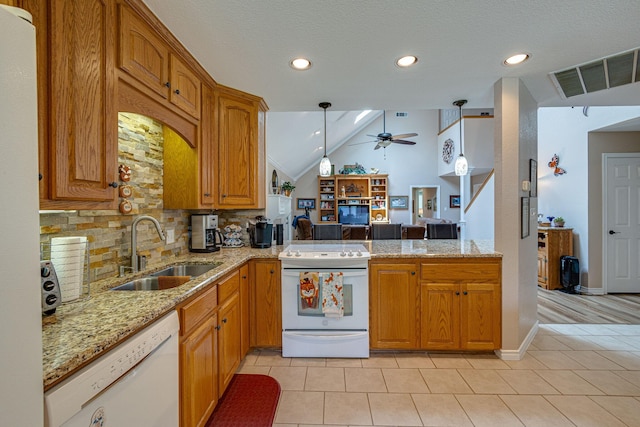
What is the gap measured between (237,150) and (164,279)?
1.23 meters

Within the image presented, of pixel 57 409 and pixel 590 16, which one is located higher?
pixel 590 16

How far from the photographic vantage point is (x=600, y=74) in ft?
7.01

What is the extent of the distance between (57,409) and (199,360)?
0.85m

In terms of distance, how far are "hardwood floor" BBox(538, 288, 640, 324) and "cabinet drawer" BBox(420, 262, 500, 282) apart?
147 centimetres

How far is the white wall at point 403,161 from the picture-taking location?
9641mm

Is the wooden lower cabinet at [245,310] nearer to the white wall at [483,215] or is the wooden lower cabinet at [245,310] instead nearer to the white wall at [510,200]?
the white wall at [510,200]

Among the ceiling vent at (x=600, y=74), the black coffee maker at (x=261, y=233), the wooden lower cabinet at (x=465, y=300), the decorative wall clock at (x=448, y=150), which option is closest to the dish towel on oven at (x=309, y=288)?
the black coffee maker at (x=261, y=233)

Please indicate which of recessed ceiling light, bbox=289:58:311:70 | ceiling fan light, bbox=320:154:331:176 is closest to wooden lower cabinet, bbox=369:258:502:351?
ceiling fan light, bbox=320:154:331:176

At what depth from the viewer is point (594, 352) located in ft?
8.00

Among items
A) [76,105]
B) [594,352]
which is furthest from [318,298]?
[594,352]

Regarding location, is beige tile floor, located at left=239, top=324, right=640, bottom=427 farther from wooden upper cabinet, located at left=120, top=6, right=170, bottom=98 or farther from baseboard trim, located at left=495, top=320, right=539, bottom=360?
wooden upper cabinet, located at left=120, top=6, right=170, bottom=98

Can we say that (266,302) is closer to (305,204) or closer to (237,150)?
(237,150)

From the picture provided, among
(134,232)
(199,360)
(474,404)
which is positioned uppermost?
(134,232)

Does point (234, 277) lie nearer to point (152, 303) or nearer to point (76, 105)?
point (152, 303)
